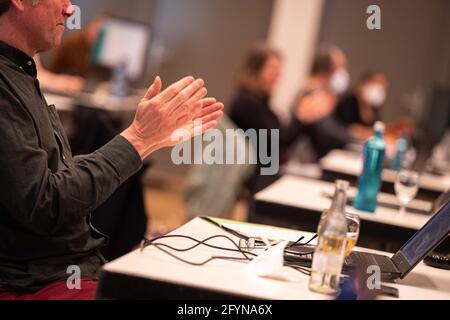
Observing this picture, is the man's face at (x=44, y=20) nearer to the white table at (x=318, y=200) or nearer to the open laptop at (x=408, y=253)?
the open laptop at (x=408, y=253)

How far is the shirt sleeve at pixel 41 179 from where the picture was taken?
1.58m

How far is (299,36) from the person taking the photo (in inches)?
320

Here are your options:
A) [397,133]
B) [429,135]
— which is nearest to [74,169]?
[397,133]

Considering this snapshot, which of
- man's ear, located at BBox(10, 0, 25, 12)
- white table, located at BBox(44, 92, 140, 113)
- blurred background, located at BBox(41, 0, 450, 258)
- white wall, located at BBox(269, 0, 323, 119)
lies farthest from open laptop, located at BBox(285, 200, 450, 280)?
white wall, located at BBox(269, 0, 323, 119)

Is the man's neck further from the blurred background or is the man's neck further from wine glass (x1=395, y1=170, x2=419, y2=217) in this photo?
the blurred background

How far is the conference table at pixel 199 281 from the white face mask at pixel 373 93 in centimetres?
572

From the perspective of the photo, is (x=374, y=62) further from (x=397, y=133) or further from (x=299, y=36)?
(x=397, y=133)

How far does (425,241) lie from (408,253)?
79 millimetres

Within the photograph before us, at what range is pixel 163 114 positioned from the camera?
1806 millimetres

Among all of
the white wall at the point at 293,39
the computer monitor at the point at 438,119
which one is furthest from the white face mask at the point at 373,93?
the white wall at the point at 293,39

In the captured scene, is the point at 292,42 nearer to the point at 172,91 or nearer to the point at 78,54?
the point at 78,54

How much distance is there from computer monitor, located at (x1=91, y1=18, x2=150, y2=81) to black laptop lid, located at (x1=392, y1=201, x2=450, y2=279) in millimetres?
5067

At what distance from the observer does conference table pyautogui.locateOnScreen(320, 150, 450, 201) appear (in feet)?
13.1
